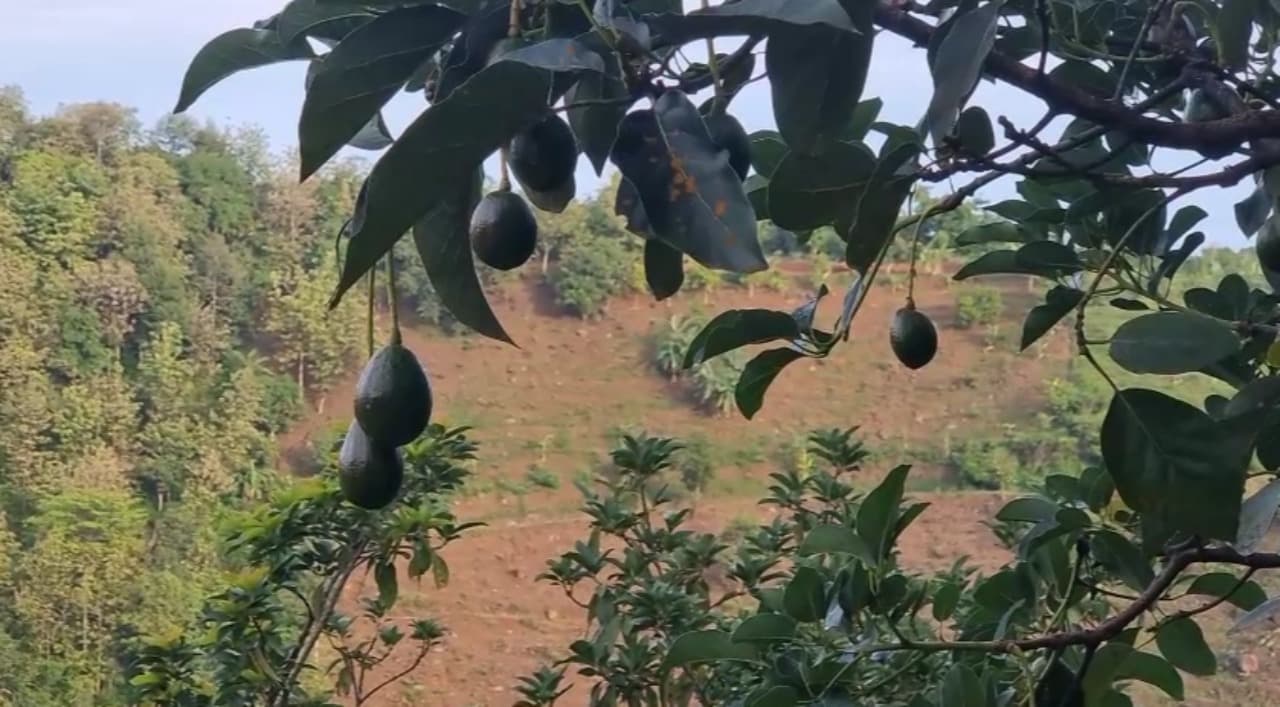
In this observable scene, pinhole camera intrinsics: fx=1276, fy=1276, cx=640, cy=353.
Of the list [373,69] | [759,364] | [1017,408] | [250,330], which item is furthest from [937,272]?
[373,69]

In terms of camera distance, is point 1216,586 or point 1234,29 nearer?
point 1234,29

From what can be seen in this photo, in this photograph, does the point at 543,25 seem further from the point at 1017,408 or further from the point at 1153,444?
the point at 1017,408

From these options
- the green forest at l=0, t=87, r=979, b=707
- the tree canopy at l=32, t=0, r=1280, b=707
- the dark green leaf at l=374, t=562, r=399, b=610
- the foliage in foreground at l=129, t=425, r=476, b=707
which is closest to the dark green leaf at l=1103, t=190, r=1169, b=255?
the tree canopy at l=32, t=0, r=1280, b=707

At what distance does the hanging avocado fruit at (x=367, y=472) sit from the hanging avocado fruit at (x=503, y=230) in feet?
0.21

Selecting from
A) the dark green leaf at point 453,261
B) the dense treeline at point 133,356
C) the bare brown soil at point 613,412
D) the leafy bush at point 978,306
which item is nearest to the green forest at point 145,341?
the dense treeline at point 133,356

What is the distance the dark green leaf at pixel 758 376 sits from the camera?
0.43 metres

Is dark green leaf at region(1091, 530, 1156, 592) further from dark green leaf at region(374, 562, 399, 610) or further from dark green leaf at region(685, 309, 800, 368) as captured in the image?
dark green leaf at region(374, 562, 399, 610)

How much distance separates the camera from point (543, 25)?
291mm

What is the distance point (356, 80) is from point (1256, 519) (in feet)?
1.26

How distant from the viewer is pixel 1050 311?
515 mm

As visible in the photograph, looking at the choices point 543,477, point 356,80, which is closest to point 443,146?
point 356,80

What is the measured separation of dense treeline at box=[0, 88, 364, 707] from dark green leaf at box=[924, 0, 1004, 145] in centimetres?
226

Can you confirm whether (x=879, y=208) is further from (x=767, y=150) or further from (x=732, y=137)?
(x=767, y=150)

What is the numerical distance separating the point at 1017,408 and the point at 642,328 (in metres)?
1.07
